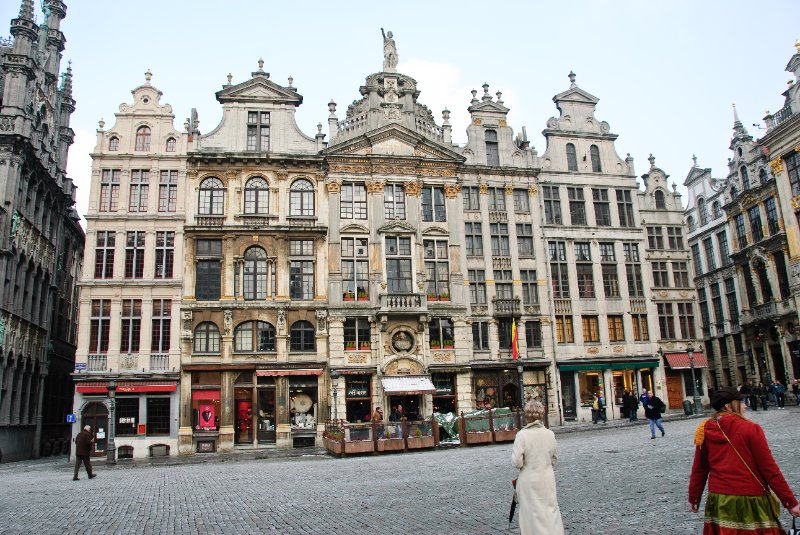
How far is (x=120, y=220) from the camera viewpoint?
120 feet

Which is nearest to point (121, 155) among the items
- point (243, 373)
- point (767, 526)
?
point (243, 373)

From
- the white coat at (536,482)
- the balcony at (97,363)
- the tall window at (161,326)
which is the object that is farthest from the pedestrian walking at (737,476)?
the balcony at (97,363)

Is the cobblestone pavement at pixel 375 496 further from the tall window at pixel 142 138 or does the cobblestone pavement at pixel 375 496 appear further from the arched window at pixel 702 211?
the arched window at pixel 702 211

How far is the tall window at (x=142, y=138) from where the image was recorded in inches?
1489

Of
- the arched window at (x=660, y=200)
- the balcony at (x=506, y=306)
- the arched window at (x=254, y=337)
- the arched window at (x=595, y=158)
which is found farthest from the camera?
the arched window at (x=660, y=200)

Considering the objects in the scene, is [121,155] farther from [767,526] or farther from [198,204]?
[767,526]

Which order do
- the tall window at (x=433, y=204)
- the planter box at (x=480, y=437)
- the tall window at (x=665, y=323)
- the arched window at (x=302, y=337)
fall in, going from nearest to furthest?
the planter box at (x=480, y=437), the arched window at (x=302, y=337), the tall window at (x=433, y=204), the tall window at (x=665, y=323)

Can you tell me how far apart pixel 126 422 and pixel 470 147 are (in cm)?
2662

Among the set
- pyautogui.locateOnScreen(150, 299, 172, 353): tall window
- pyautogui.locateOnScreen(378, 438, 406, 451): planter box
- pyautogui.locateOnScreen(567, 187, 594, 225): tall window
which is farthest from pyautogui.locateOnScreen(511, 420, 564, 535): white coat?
pyautogui.locateOnScreen(567, 187, 594, 225): tall window

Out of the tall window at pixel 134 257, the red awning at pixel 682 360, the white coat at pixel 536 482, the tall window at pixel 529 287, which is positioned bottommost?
the white coat at pixel 536 482

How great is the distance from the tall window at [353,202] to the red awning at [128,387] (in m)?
13.9

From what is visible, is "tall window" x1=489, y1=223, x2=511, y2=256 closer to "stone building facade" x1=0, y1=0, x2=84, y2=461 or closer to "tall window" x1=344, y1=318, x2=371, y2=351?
"tall window" x1=344, y1=318, x2=371, y2=351

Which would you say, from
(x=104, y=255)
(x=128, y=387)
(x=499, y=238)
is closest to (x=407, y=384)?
(x=499, y=238)

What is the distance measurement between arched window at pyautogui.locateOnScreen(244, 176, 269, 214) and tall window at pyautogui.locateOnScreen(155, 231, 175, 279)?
4.65m
